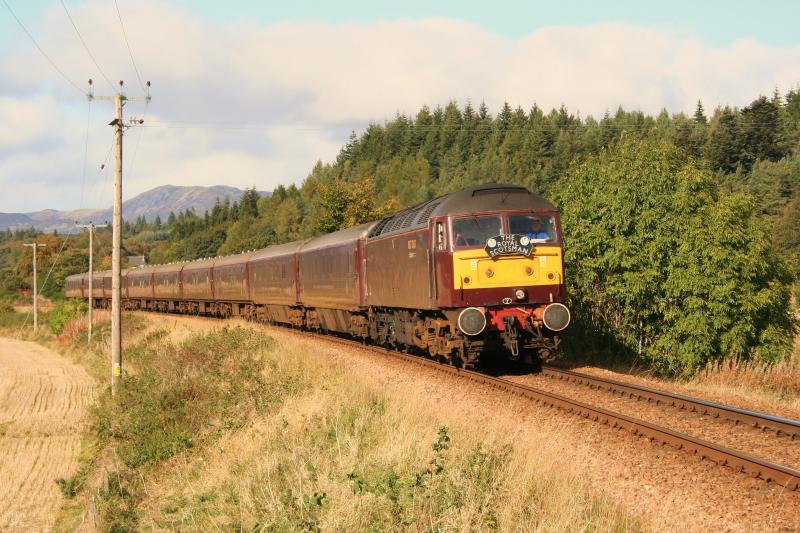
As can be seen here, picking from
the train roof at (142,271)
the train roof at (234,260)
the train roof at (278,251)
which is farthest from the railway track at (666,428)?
the train roof at (142,271)

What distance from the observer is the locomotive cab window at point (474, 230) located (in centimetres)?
1582

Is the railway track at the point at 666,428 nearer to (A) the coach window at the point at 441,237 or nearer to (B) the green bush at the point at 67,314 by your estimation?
(A) the coach window at the point at 441,237

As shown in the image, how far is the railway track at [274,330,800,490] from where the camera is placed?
27.7 feet

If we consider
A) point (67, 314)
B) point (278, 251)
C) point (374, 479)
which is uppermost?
point (278, 251)

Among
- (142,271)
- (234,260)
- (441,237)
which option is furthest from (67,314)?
(441,237)

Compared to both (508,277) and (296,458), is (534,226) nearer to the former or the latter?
(508,277)

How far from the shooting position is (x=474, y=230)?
1590cm

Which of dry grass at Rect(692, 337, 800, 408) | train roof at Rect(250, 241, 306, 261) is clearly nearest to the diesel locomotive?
dry grass at Rect(692, 337, 800, 408)

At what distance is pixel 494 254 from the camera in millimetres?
15727

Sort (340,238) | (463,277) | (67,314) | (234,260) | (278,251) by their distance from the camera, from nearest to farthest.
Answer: (463,277) < (340,238) < (278,251) < (234,260) < (67,314)

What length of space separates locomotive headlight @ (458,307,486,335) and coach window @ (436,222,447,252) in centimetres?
143

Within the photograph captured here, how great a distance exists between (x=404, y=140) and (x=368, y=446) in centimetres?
16247

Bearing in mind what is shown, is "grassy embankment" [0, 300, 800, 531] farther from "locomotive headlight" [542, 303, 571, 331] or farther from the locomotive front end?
"locomotive headlight" [542, 303, 571, 331]

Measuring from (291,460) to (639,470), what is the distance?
464 cm
